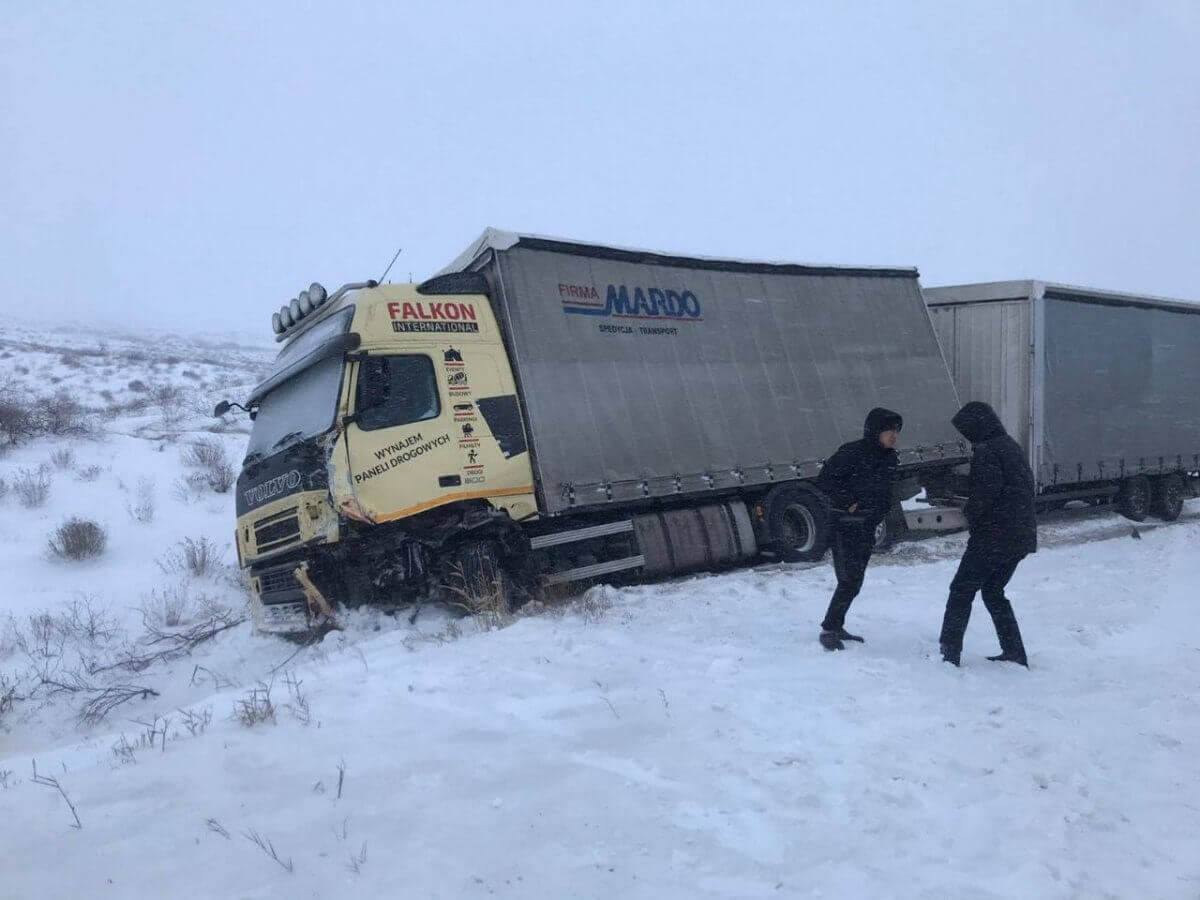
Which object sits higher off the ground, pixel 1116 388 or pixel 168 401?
pixel 168 401

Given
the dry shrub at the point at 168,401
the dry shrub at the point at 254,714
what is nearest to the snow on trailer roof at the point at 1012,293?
the dry shrub at the point at 254,714

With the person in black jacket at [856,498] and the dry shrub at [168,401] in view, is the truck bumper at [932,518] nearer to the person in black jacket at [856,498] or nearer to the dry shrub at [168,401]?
the person in black jacket at [856,498]

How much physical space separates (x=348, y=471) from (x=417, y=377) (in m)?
1.22

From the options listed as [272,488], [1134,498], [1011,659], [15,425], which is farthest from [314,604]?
[1134,498]

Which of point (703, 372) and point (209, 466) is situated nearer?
point (703, 372)

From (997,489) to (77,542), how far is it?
10135 mm

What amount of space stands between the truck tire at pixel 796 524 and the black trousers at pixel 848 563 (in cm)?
481

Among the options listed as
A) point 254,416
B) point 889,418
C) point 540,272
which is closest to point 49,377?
point 254,416

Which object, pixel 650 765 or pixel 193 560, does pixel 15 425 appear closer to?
pixel 193 560

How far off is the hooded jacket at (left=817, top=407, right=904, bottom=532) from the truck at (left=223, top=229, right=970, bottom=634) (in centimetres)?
316

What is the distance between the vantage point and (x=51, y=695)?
7.19m

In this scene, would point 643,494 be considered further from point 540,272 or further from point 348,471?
point 348,471

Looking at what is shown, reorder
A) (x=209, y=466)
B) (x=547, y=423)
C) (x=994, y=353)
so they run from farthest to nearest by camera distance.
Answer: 1. (x=209, y=466)
2. (x=994, y=353)
3. (x=547, y=423)

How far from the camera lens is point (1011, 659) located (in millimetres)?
5582
